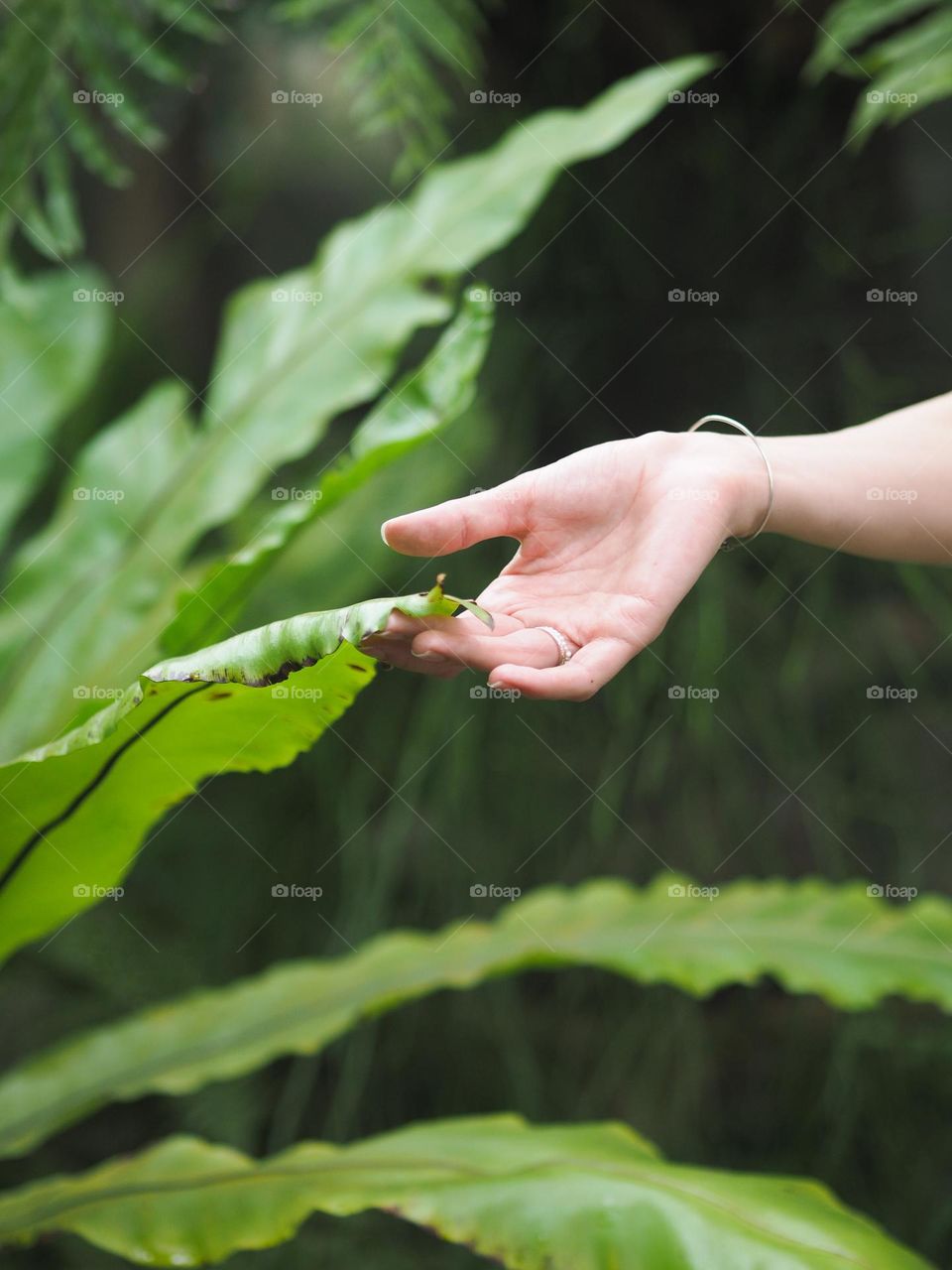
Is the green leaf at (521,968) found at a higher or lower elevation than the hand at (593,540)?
lower

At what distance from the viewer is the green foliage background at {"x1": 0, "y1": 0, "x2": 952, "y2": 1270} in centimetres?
145

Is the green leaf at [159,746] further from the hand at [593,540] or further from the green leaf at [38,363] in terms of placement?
the green leaf at [38,363]

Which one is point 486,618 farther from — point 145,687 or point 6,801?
point 6,801

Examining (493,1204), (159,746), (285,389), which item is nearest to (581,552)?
(159,746)

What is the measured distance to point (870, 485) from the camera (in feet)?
2.25

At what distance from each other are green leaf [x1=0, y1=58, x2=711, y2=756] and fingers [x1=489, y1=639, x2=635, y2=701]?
538 millimetres

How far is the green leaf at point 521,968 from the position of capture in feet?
3.02

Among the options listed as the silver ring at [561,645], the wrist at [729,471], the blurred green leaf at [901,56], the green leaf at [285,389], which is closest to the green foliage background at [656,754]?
the green leaf at [285,389]

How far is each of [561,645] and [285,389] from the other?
23.0 inches

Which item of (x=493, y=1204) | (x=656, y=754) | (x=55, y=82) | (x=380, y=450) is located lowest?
(x=493, y=1204)

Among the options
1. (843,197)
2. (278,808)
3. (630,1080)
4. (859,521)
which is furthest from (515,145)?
Answer: (630,1080)

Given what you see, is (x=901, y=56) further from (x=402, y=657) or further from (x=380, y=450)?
(x=402, y=657)

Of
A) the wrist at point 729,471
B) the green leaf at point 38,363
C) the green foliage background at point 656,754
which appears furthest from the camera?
the green foliage background at point 656,754

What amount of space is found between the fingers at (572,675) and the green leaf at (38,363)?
76 cm
